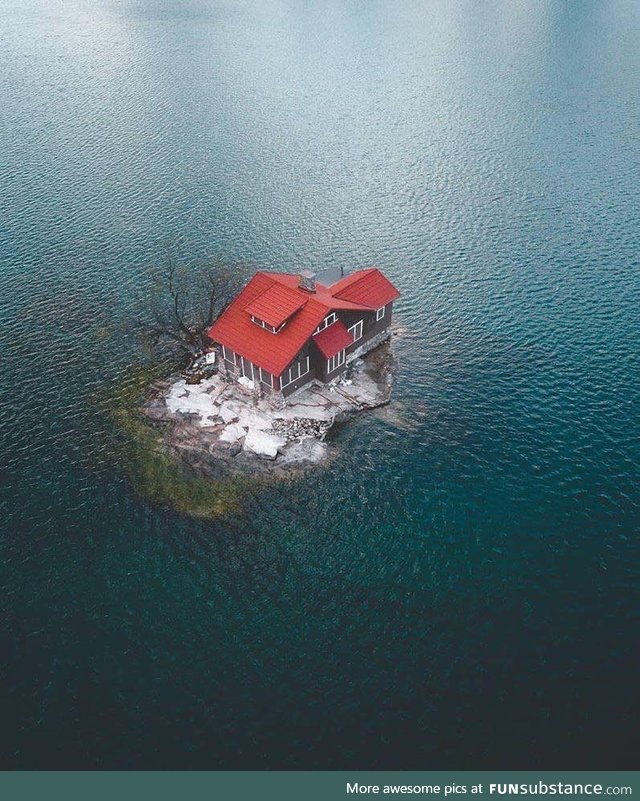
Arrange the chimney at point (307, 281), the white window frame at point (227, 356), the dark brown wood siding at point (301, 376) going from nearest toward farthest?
the dark brown wood siding at point (301, 376) < the chimney at point (307, 281) < the white window frame at point (227, 356)

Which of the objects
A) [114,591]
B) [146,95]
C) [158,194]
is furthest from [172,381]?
[146,95]

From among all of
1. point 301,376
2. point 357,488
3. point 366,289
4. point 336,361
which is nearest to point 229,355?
point 301,376

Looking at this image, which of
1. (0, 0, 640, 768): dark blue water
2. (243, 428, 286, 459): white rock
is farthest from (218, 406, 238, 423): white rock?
(0, 0, 640, 768): dark blue water

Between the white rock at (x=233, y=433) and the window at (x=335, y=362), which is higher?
the window at (x=335, y=362)

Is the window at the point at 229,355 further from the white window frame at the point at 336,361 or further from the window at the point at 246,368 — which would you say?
the white window frame at the point at 336,361

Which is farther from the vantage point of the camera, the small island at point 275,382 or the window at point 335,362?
the window at point 335,362

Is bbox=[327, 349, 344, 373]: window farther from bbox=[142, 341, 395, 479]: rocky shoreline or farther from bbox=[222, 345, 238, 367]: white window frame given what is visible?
bbox=[222, 345, 238, 367]: white window frame

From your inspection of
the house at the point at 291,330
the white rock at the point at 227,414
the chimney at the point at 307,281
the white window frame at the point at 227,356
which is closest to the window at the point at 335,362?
the house at the point at 291,330

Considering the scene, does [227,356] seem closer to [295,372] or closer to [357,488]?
[295,372]
